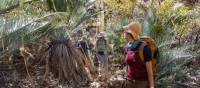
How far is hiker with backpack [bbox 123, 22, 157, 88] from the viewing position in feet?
18.3

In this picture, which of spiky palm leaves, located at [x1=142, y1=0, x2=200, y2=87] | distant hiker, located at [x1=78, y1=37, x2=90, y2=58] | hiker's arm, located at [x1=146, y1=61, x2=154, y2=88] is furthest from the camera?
distant hiker, located at [x1=78, y1=37, x2=90, y2=58]

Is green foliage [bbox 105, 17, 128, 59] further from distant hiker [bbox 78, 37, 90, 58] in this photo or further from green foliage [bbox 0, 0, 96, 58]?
green foliage [bbox 0, 0, 96, 58]

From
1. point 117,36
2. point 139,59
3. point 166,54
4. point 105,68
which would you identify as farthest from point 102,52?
point 139,59

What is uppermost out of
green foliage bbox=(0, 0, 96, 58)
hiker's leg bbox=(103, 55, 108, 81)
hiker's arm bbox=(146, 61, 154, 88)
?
green foliage bbox=(0, 0, 96, 58)

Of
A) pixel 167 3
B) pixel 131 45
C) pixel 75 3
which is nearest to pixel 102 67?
pixel 75 3

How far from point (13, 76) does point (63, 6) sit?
2.69m

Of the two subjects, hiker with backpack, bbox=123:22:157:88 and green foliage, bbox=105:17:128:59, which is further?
green foliage, bbox=105:17:128:59

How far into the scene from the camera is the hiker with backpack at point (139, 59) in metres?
5.58

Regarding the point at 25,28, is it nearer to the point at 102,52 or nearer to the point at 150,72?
the point at 150,72

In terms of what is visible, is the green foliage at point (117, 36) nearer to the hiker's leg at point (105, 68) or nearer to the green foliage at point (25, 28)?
the hiker's leg at point (105, 68)

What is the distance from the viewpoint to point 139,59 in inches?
221

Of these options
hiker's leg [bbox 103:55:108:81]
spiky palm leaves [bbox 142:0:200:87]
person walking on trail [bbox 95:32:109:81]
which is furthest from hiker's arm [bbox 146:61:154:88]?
person walking on trail [bbox 95:32:109:81]

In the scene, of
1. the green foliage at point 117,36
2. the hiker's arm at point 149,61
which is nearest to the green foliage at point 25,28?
the green foliage at point 117,36

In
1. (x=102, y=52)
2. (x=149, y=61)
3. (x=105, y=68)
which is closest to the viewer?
(x=149, y=61)
